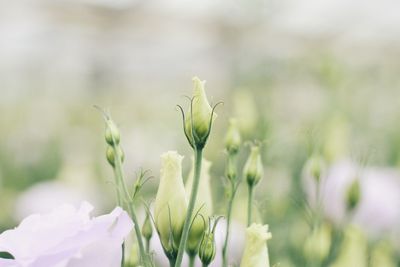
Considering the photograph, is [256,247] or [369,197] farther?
[369,197]

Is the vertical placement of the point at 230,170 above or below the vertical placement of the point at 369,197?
above

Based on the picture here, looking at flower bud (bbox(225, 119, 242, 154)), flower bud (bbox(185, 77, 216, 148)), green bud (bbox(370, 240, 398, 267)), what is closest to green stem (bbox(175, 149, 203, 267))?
flower bud (bbox(185, 77, 216, 148))

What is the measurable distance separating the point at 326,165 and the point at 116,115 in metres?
2.06

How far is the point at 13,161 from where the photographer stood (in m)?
2.44

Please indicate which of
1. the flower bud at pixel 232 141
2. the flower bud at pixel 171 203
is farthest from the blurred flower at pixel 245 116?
the flower bud at pixel 171 203

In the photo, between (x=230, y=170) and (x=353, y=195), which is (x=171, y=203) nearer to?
(x=230, y=170)

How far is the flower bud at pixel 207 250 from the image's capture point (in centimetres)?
47

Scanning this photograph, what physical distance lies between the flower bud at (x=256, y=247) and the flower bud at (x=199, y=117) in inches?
2.1

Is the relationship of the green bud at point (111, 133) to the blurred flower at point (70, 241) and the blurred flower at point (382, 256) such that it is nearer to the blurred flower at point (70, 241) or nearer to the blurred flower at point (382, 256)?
the blurred flower at point (70, 241)

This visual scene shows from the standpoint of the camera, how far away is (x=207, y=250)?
47 centimetres

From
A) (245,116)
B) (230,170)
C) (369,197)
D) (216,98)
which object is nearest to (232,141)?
(230,170)

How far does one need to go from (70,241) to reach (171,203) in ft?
0.20

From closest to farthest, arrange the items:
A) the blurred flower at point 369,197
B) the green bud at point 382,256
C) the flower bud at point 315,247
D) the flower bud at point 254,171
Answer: the flower bud at point 254,171 < the flower bud at point 315,247 < the green bud at point 382,256 < the blurred flower at point 369,197

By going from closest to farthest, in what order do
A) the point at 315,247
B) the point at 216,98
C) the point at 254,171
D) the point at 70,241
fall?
the point at 70,241, the point at 254,171, the point at 315,247, the point at 216,98
